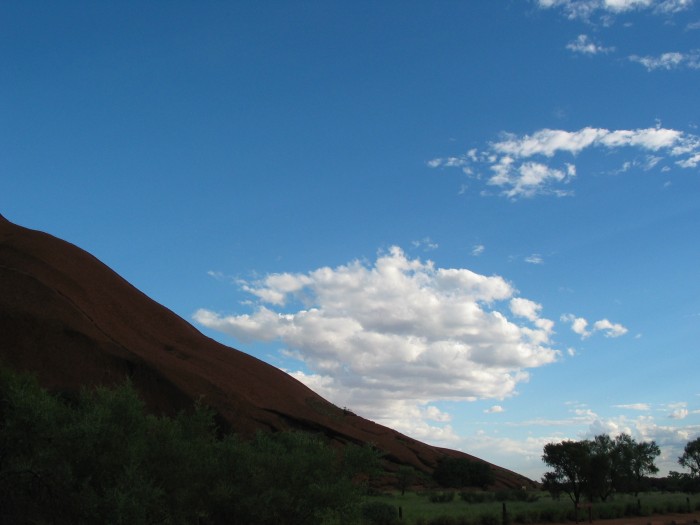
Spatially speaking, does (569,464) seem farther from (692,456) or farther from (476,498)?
(692,456)

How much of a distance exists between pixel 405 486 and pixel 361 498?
131 ft

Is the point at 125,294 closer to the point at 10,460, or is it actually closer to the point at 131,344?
the point at 131,344

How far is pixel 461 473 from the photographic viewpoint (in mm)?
57062

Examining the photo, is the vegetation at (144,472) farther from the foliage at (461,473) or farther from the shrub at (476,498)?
the foliage at (461,473)

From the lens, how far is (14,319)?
35.8m

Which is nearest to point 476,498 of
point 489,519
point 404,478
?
point 404,478

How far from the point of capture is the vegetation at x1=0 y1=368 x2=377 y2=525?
7.97 metres

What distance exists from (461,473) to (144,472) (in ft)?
171

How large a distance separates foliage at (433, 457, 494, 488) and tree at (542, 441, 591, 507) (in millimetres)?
17795

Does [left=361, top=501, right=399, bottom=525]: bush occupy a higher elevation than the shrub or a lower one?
higher

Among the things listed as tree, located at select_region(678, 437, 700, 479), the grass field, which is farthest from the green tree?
the grass field

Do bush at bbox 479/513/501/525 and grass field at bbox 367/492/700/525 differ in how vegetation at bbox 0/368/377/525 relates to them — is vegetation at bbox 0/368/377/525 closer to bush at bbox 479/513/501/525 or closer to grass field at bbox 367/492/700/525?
grass field at bbox 367/492/700/525

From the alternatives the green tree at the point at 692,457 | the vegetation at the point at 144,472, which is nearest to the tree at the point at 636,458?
the green tree at the point at 692,457

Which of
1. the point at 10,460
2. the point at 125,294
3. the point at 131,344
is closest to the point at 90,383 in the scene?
the point at 131,344
